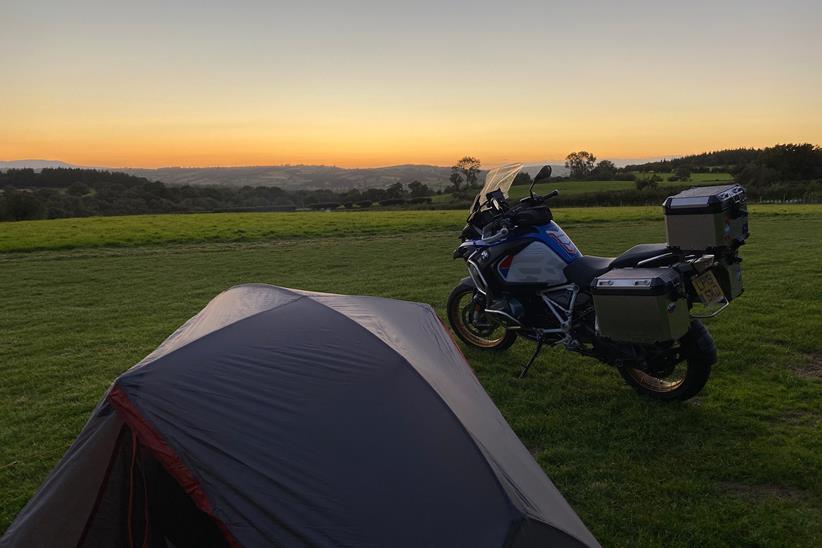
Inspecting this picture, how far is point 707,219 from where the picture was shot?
4.38 m

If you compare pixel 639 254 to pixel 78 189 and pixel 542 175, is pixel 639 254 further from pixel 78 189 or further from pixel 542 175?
pixel 78 189

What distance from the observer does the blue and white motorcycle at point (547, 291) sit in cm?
475

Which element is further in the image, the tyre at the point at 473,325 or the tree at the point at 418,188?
the tree at the point at 418,188

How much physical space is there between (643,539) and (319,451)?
1977 mm

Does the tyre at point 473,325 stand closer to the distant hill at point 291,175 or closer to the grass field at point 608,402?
the grass field at point 608,402

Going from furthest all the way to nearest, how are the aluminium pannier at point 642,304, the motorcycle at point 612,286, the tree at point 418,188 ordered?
1. the tree at point 418,188
2. the motorcycle at point 612,286
3. the aluminium pannier at point 642,304

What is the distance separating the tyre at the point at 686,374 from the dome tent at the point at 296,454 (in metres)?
2.10

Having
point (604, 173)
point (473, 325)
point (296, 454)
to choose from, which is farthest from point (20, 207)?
point (296, 454)

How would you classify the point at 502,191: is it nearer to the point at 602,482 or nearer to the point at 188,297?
the point at 602,482

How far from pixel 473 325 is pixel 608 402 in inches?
78.4

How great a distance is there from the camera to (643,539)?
130 inches

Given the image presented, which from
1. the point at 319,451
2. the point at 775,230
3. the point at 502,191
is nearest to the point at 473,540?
the point at 319,451

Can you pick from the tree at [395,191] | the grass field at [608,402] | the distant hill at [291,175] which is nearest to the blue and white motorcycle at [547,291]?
the grass field at [608,402]

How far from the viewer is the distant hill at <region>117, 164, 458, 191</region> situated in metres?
113
